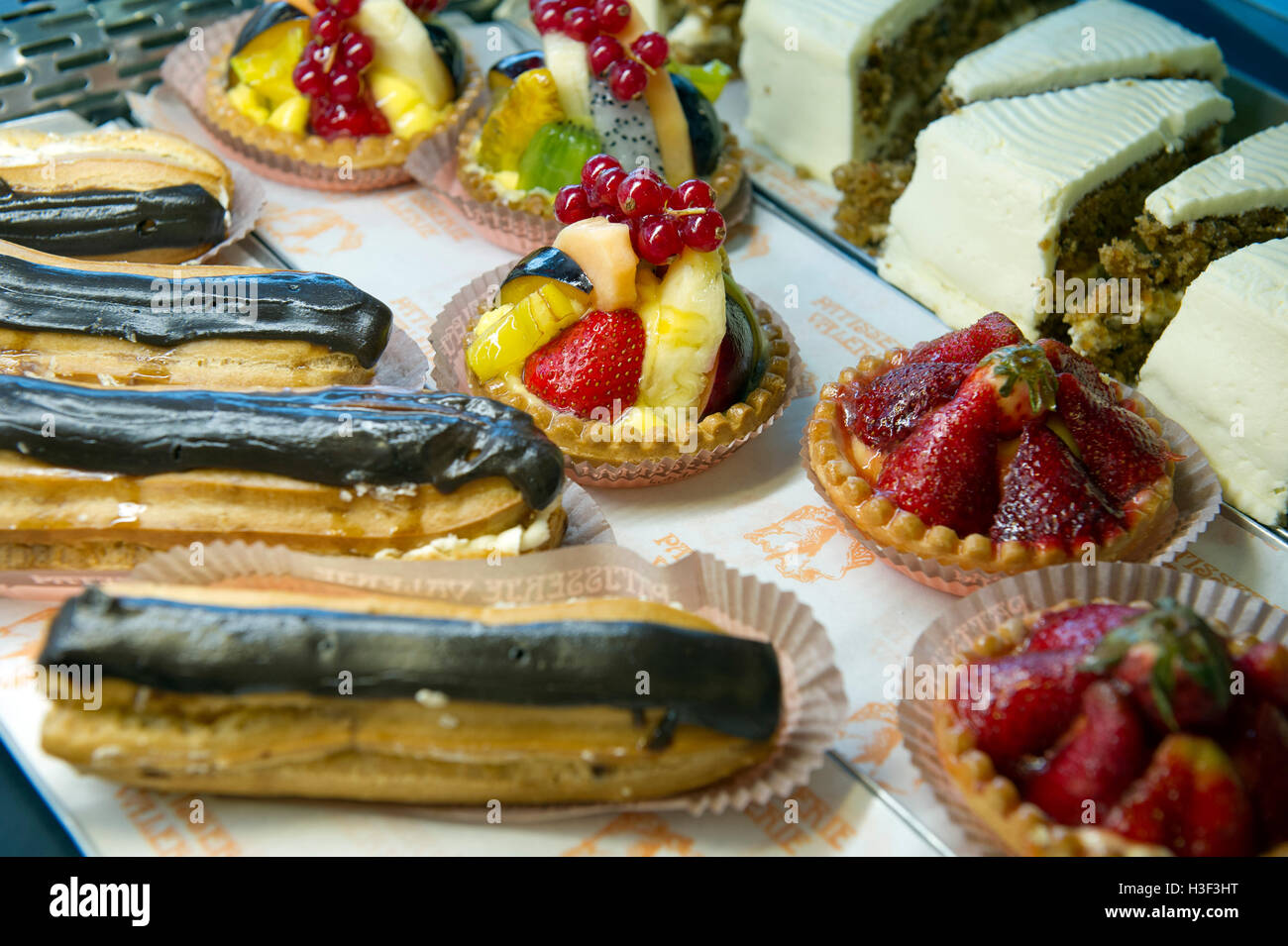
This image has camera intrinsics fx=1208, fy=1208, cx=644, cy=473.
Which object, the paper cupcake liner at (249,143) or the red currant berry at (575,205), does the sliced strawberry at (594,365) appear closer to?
the red currant berry at (575,205)

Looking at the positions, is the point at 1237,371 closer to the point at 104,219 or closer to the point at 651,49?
the point at 651,49

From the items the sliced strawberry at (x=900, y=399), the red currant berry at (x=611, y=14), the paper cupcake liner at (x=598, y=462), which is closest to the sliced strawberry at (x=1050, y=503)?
the sliced strawberry at (x=900, y=399)

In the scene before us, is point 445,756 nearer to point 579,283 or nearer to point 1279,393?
point 579,283

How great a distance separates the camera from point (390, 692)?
1942mm

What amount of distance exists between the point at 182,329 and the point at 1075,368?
2017 mm

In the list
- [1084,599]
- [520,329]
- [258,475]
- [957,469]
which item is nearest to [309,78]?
[520,329]

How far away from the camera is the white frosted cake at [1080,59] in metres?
3.43

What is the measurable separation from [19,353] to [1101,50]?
2983mm

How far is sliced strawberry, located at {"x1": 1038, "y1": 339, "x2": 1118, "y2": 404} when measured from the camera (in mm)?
2646

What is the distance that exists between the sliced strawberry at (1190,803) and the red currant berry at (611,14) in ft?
8.06

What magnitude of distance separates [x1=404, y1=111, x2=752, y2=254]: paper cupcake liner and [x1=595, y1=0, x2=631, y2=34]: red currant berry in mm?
558

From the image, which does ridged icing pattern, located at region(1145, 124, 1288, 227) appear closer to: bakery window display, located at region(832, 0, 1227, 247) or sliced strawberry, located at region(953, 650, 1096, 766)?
bakery window display, located at region(832, 0, 1227, 247)

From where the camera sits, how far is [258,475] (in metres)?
2.36

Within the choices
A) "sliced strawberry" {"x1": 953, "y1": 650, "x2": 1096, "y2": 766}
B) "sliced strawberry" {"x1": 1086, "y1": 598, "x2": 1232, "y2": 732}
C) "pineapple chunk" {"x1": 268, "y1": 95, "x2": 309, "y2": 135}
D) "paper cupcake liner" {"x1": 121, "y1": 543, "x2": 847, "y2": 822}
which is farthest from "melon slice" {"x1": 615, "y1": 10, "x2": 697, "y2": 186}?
"sliced strawberry" {"x1": 1086, "y1": 598, "x2": 1232, "y2": 732}
